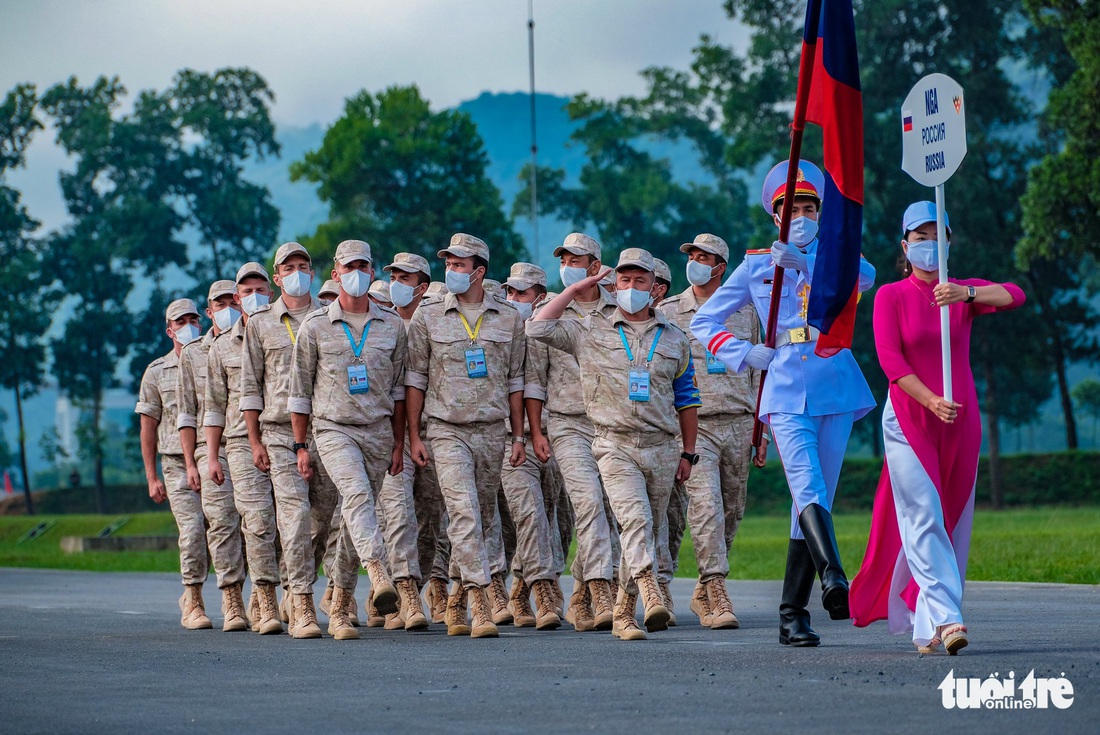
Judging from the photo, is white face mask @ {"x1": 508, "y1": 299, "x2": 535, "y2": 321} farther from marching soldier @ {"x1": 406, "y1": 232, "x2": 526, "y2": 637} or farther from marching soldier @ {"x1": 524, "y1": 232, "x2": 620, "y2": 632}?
marching soldier @ {"x1": 406, "y1": 232, "x2": 526, "y2": 637}

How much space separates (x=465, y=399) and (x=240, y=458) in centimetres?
186

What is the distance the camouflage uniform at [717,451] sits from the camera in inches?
478

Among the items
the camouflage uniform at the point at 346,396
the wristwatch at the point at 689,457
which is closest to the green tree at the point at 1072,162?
the wristwatch at the point at 689,457

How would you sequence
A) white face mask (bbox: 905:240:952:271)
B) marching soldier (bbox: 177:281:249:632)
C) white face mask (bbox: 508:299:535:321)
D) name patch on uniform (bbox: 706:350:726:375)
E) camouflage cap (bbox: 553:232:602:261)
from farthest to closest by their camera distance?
white face mask (bbox: 508:299:535:321) → marching soldier (bbox: 177:281:249:632) → camouflage cap (bbox: 553:232:602:261) → name patch on uniform (bbox: 706:350:726:375) → white face mask (bbox: 905:240:952:271)

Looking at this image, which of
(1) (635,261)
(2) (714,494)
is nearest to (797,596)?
(2) (714,494)

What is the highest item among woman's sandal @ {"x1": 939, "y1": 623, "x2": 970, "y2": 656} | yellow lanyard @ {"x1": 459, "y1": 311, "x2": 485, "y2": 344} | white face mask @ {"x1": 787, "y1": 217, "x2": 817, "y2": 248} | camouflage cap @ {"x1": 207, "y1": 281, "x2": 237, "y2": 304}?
camouflage cap @ {"x1": 207, "y1": 281, "x2": 237, "y2": 304}

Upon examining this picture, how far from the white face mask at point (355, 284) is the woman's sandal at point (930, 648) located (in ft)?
15.0

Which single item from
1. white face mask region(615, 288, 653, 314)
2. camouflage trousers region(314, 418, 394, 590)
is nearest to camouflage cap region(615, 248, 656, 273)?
white face mask region(615, 288, 653, 314)

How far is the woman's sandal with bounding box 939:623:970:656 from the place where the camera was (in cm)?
862

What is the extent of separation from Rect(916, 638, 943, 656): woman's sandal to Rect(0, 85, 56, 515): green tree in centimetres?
5666

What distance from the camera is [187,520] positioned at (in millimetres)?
13945

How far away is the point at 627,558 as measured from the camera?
433 inches

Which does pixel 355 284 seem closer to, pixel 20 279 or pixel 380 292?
pixel 380 292

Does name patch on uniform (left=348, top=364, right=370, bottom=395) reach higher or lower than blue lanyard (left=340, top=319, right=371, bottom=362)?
lower
